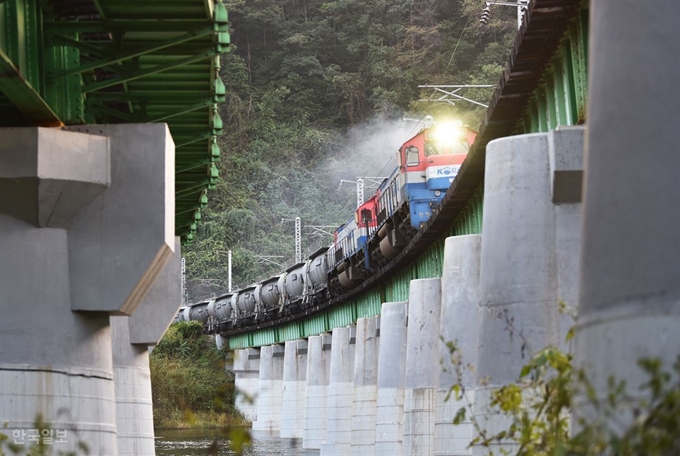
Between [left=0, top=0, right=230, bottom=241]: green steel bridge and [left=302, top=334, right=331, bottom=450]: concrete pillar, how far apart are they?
1554 inches

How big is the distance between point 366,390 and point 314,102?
11259cm

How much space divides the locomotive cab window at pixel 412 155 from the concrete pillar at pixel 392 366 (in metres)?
6.71

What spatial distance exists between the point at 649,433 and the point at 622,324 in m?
0.54

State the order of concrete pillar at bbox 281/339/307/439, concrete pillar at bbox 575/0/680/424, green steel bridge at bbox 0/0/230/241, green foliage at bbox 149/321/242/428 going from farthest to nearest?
green foliage at bbox 149/321/242/428 < concrete pillar at bbox 281/339/307/439 < green steel bridge at bbox 0/0/230/241 < concrete pillar at bbox 575/0/680/424

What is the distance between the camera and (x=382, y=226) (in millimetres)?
43906

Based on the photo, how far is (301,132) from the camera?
149875 millimetres

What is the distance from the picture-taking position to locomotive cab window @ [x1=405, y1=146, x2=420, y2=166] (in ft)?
131

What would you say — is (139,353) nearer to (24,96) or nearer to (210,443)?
(24,96)

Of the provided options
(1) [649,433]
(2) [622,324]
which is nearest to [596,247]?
(2) [622,324]

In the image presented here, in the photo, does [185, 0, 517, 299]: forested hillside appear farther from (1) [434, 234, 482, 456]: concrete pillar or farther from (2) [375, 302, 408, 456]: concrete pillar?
(1) [434, 234, 482, 456]: concrete pillar

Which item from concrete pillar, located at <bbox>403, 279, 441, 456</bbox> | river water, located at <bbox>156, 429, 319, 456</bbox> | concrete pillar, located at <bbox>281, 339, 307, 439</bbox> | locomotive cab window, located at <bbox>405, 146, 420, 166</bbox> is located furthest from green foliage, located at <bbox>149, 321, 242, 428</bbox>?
concrete pillar, located at <bbox>403, 279, 441, 456</bbox>

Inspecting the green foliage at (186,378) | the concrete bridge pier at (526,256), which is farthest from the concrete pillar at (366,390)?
the green foliage at (186,378)

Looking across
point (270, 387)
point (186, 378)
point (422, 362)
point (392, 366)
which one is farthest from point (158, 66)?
point (186, 378)

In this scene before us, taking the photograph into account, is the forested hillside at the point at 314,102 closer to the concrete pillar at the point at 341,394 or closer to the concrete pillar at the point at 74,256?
the concrete pillar at the point at 341,394
